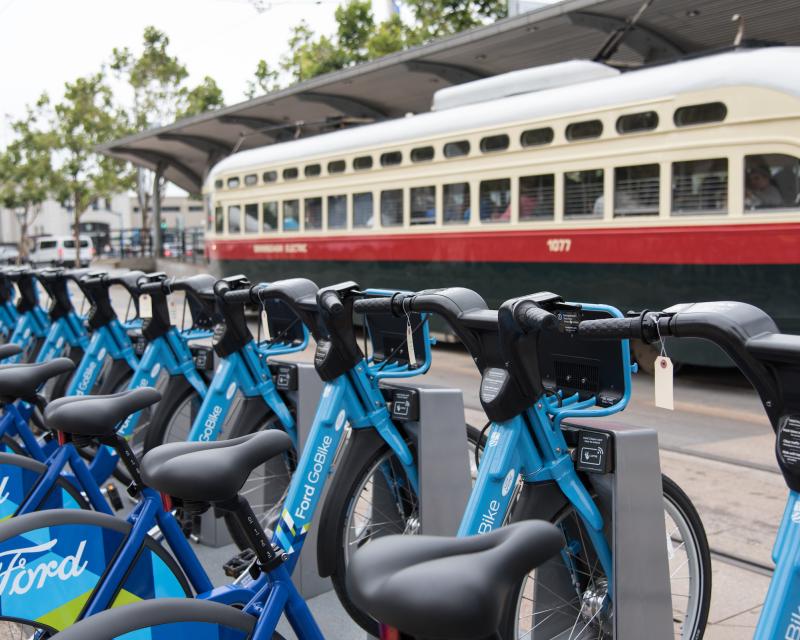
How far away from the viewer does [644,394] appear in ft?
30.8

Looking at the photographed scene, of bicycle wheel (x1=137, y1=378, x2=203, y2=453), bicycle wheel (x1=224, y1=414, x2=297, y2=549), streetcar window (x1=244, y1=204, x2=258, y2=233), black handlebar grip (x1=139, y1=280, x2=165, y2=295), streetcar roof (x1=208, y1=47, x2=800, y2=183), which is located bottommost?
bicycle wheel (x1=224, y1=414, x2=297, y2=549)

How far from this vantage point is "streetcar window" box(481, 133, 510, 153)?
11.2 m

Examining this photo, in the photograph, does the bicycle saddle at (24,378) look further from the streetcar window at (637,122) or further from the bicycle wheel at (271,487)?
the streetcar window at (637,122)

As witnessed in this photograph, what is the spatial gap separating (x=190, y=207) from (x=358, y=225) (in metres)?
91.5

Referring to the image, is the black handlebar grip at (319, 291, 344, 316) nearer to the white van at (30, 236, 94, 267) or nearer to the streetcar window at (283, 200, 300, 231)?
the streetcar window at (283, 200, 300, 231)

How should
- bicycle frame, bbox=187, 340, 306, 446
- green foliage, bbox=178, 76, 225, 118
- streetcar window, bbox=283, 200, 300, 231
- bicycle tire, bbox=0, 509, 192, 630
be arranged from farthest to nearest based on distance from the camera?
1. green foliage, bbox=178, 76, 225, 118
2. streetcar window, bbox=283, 200, 300, 231
3. bicycle frame, bbox=187, 340, 306, 446
4. bicycle tire, bbox=0, 509, 192, 630

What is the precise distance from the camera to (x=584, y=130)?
10.2 meters

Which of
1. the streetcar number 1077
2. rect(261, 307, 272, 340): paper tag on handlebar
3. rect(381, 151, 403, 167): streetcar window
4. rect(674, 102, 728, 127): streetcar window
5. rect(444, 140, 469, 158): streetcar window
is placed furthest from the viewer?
rect(381, 151, 403, 167): streetcar window

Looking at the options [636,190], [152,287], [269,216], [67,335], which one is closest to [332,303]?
[152,287]

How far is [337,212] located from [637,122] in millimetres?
5721

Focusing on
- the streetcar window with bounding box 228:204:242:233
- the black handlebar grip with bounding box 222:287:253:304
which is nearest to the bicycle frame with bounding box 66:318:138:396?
the black handlebar grip with bounding box 222:287:253:304

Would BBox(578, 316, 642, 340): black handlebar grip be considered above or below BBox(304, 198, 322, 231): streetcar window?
below

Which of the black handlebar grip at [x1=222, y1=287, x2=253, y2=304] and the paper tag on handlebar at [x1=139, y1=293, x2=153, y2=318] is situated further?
the paper tag on handlebar at [x1=139, y1=293, x2=153, y2=318]

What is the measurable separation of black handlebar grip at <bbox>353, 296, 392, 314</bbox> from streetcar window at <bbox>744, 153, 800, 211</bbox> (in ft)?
21.9
